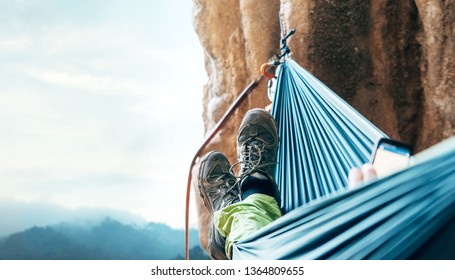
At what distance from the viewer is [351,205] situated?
735mm

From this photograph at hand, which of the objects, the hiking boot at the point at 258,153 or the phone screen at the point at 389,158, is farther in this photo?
the hiking boot at the point at 258,153

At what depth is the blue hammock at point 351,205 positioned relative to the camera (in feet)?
2.11

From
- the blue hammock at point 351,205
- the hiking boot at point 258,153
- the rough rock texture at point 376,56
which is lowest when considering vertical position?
the blue hammock at point 351,205

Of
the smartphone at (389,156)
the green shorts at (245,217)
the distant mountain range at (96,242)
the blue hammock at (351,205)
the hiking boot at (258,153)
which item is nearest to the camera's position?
the blue hammock at (351,205)

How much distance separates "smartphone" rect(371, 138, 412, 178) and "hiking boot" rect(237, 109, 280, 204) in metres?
0.30

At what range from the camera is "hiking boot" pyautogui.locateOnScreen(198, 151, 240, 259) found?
3.88 ft

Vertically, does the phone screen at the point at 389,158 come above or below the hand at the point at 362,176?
above

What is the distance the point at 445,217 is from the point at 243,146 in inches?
28.2

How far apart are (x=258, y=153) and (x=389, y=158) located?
443 mm

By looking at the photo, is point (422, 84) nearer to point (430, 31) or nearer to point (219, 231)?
point (430, 31)

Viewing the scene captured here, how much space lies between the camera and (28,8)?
181cm

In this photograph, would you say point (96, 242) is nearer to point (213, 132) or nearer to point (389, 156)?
point (213, 132)

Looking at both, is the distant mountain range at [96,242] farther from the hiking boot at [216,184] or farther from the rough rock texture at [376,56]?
the rough rock texture at [376,56]

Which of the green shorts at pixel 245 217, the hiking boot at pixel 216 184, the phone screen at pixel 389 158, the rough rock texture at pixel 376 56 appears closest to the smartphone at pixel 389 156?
the phone screen at pixel 389 158
